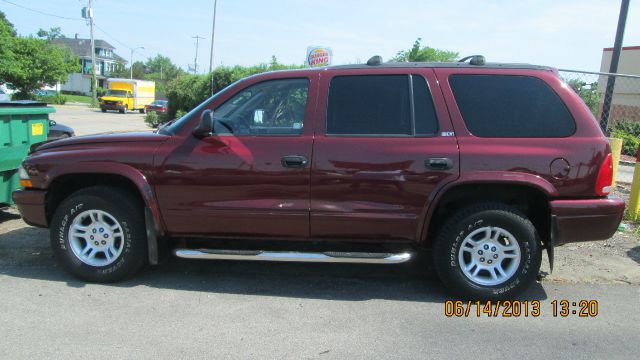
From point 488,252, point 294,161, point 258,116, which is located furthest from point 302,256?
point 488,252

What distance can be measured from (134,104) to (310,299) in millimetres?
43895

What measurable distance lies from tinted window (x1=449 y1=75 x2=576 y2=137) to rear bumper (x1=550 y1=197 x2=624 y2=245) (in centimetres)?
57

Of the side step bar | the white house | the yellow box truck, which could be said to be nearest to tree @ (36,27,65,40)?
the white house

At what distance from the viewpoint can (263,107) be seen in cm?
446

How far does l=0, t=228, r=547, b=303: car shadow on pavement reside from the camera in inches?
178

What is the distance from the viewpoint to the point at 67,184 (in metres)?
4.70

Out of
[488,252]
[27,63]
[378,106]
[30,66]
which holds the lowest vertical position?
[488,252]

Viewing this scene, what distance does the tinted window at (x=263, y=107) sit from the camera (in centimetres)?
439

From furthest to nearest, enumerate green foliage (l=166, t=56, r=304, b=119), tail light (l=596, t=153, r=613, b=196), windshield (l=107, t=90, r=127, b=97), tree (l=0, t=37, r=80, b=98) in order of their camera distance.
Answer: windshield (l=107, t=90, r=127, b=97)
tree (l=0, t=37, r=80, b=98)
green foliage (l=166, t=56, r=304, b=119)
tail light (l=596, t=153, r=613, b=196)

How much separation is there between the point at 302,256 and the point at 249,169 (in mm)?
850

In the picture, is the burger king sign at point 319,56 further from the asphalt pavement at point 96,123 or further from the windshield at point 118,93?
the windshield at point 118,93

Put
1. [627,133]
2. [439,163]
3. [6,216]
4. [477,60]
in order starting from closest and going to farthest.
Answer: [439,163]
[477,60]
[6,216]
[627,133]

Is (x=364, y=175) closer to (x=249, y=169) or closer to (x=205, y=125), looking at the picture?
(x=249, y=169)

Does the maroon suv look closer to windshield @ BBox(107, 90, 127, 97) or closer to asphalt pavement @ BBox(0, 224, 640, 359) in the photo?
asphalt pavement @ BBox(0, 224, 640, 359)
